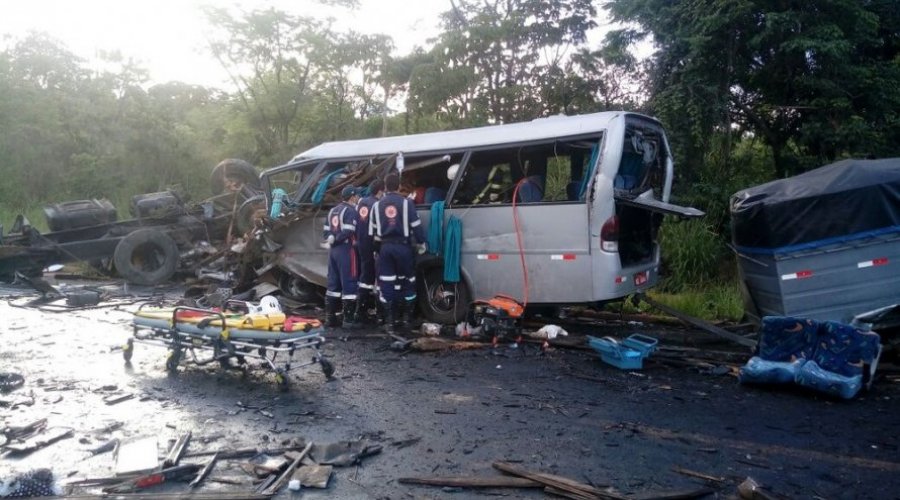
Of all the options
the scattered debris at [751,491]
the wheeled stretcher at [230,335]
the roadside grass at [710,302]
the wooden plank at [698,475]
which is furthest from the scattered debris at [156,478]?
the roadside grass at [710,302]

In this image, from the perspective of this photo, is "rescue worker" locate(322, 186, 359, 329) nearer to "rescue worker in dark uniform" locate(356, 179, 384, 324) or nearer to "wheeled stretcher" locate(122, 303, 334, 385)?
"rescue worker in dark uniform" locate(356, 179, 384, 324)

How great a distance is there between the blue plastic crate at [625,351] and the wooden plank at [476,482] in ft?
8.77

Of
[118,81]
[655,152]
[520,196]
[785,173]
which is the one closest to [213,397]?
[520,196]

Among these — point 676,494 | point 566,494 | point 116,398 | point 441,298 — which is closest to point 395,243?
point 441,298

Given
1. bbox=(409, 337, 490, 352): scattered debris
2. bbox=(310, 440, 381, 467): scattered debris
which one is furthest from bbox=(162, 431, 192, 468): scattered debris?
bbox=(409, 337, 490, 352): scattered debris

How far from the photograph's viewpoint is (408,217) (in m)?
7.93

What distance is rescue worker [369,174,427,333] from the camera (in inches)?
313

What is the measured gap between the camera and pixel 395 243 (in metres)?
7.98

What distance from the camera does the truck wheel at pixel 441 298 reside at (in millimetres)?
8125

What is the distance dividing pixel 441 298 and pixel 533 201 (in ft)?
5.85

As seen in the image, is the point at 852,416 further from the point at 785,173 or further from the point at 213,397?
the point at 785,173

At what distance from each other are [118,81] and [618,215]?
66.0 ft

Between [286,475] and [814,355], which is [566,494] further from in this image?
[814,355]

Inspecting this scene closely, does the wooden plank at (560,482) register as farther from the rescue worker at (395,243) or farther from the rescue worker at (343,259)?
the rescue worker at (343,259)
